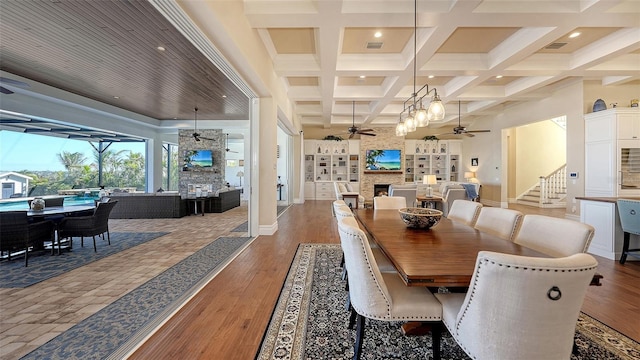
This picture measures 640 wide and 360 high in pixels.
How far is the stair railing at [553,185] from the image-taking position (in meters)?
8.23

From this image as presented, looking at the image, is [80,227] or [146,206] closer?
[80,227]

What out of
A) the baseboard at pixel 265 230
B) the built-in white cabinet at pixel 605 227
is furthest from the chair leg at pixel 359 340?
the built-in white cabinet at pixel 605 227

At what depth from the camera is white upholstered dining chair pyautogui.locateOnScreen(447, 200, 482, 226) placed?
9.00 feet

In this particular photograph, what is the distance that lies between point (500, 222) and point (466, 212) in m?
0.56

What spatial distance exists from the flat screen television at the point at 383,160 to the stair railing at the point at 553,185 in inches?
186

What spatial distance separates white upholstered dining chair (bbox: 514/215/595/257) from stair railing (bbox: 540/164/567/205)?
839 cm

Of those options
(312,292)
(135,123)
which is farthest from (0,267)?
(135,123)

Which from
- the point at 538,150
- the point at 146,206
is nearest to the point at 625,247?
the point at 538,150

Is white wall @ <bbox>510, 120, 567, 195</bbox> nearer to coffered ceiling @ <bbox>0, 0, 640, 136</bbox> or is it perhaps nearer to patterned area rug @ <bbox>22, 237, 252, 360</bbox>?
coffered ceiling @ <bbox>0, 0, 640, 136</bbox>

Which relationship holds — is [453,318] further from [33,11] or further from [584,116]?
[584,116]

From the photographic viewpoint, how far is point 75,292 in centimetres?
253

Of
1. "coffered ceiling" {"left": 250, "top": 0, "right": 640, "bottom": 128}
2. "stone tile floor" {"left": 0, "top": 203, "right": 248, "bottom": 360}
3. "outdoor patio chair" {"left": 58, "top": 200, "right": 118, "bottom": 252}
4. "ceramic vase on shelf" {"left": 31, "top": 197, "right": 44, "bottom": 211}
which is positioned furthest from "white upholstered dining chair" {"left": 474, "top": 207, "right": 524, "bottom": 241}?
"ceramic vase on shelf" {"left": 31, "top": 197, "right": 44, "bottom": 211}

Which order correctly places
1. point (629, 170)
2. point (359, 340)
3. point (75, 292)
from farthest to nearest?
point (629, 170) → point (75, 292) → point (359, 340)

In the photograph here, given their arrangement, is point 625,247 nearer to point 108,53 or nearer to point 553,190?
point 553,190
